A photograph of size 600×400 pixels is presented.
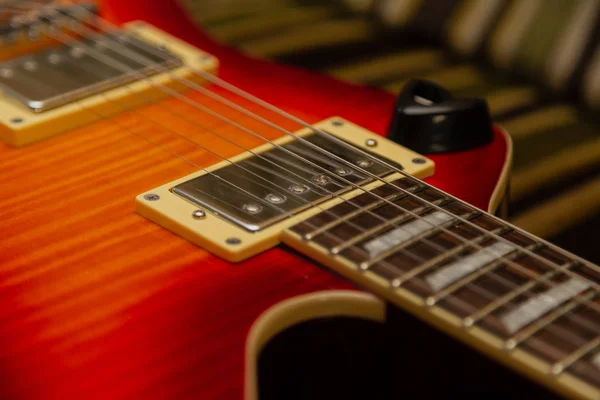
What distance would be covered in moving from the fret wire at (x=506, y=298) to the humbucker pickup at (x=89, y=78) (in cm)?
49

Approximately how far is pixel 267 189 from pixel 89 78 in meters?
0.31

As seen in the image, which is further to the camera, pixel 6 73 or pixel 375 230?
pixel 6 73

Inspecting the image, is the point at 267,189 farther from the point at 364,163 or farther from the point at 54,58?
the point at 54,58

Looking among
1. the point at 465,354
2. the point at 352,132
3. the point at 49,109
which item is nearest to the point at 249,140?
the point at 352,132

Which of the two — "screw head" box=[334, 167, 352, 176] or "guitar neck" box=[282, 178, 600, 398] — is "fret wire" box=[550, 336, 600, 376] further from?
"screw head" box=[334, 167, 352, 176]

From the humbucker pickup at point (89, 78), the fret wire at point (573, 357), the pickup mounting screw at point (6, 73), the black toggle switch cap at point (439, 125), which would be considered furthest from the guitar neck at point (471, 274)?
the pickup mounting screw at point (6, 73)

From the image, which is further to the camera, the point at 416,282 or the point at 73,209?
the point at 73,209

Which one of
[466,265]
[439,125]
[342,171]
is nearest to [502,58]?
[439,125]

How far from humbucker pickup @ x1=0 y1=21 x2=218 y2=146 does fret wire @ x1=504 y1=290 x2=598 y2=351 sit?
52 centimetres

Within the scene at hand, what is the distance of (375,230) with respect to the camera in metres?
0.66

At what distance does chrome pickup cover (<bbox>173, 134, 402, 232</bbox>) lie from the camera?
0.69 m

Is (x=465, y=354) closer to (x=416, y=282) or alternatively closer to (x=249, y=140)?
(x=416, y=282)

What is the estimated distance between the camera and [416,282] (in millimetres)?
595

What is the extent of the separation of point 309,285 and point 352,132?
9.8 inches
